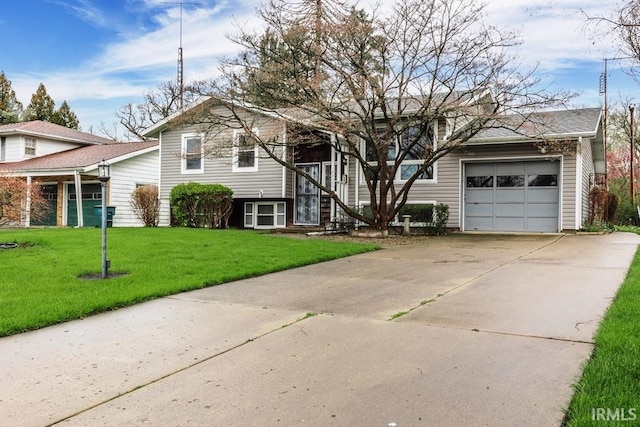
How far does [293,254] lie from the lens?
932cm

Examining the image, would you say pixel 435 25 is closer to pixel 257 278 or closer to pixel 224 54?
pixel 224 54

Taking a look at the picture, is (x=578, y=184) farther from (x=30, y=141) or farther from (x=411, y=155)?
(x=30, y=141)

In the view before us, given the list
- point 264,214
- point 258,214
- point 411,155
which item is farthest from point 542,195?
point 258,214

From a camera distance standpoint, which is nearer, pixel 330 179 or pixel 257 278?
pixel 257 278

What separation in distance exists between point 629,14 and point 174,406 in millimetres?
5581

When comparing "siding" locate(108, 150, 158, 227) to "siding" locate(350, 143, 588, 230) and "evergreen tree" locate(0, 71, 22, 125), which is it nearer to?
"siding" locate(350, 143, 588, 230)

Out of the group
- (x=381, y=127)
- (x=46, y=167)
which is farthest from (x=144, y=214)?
(x=381, y=127)

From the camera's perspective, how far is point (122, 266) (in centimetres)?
778

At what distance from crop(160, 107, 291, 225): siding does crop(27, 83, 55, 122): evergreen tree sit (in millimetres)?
24828

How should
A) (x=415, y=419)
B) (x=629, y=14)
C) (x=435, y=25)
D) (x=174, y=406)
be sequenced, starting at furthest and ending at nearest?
1. (x=435, y=25)
2. (x=629, y=14)
3. (x=174, y=406)
4. (x=415, y=419)

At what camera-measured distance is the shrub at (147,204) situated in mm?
18406

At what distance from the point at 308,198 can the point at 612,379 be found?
14.5 m

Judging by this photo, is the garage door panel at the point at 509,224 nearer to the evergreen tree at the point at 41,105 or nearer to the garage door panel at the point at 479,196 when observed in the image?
the garage door panel at the point at 479,196
